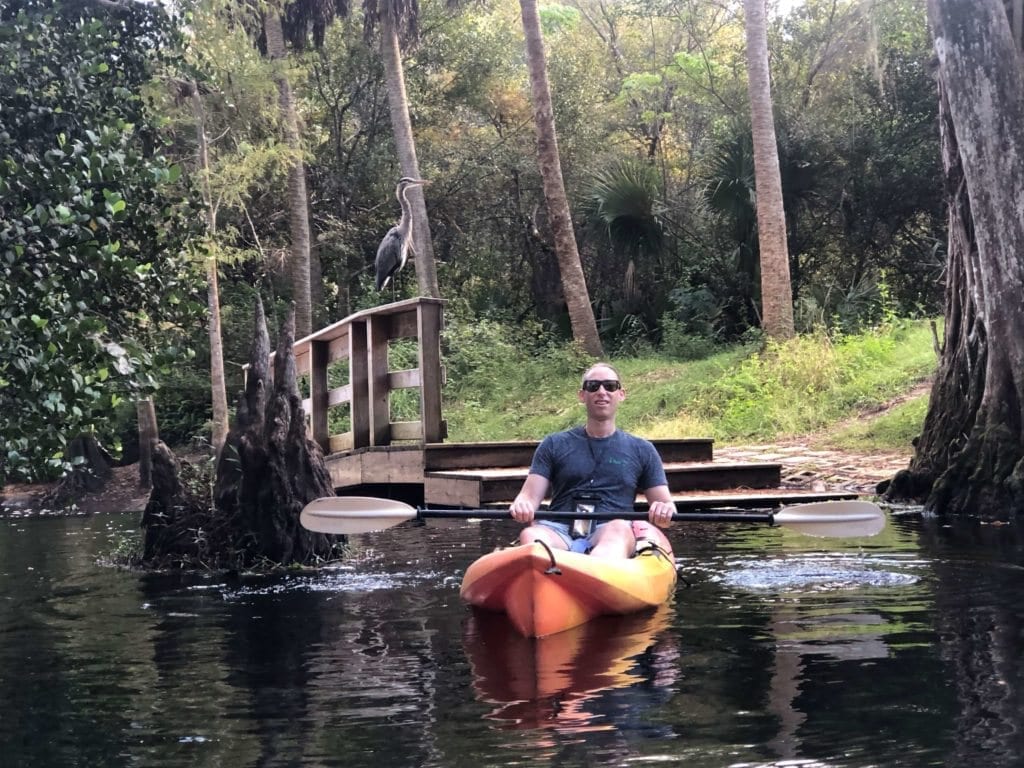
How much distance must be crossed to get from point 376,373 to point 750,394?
232 inches

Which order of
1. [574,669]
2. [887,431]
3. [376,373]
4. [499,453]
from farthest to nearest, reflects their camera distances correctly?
[887,431] < [376,373] < [499,453] < [574,669]

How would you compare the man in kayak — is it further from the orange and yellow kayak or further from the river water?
the river water

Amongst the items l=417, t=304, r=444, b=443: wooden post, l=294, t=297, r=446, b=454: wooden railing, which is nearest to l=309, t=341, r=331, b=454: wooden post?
l=294, t=297, r=446, b=454: wooden railing

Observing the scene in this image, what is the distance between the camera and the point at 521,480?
10.4 meters

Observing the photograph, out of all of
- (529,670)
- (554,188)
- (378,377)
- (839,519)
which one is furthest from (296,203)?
(529,670)

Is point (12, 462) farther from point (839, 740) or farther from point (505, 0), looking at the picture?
point (505, 0)

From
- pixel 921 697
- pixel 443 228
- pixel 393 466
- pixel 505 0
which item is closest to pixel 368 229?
pixel 443 228

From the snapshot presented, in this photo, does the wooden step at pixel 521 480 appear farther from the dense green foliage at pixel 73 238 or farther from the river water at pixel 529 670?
the dense green foliage at pixel 73 238

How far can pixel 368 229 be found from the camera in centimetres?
2588

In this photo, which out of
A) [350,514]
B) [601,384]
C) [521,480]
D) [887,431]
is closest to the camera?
[601,384]

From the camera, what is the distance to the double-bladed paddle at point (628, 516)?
22.1 feet

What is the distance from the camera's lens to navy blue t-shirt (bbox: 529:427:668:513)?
22.7ft

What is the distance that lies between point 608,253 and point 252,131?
7052mm

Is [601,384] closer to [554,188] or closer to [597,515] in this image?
[597,515]
